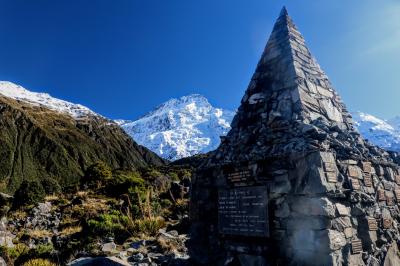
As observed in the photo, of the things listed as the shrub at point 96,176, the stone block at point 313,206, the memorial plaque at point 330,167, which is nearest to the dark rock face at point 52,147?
the shrub at point 96,176

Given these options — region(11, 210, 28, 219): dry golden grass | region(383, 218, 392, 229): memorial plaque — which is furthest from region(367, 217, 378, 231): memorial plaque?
region(11, 210, 28, 219): dry golden grass

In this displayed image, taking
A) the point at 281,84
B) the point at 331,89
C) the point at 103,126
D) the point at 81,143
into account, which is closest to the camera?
the point at 281,84

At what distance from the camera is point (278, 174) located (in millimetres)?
5988

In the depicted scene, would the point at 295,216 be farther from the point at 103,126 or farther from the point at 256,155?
the point at 103,126

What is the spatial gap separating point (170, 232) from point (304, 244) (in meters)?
5.82

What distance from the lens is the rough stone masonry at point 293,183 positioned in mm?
5496

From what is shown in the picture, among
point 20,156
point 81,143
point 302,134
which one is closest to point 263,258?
point 302,134

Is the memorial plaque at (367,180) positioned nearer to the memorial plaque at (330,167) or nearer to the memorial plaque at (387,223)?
the memorial plaque at (387,223)

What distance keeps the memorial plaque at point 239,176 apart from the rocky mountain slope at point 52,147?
65550mm

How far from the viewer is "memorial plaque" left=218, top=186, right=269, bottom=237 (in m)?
6.04

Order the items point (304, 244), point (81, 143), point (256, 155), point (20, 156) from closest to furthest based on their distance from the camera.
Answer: point (304, 244) < point (256, 155) < point (20, 156) < point (81, 143)

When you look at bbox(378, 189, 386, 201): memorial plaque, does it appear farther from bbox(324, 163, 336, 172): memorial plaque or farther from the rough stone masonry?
bbox(324, 163, 336, 172): memorial plaque

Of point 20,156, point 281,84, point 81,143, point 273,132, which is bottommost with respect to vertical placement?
Answer: point 273,132

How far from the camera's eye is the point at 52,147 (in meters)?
87.2
